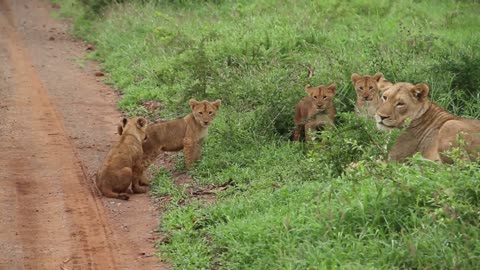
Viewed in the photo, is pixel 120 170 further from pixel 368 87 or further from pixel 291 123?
pixel 368 87

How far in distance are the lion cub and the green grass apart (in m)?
0.26

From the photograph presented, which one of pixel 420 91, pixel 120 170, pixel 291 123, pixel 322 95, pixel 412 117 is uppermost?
pixel 420 91

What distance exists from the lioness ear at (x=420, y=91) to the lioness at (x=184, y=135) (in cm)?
233

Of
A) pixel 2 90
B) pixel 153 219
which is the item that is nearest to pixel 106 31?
pixel 2 90

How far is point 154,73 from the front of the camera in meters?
13.6

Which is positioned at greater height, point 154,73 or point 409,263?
point 409,263

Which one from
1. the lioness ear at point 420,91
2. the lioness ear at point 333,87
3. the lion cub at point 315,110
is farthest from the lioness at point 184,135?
the lioness ear at point 420,91

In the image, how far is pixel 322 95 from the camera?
400 inches

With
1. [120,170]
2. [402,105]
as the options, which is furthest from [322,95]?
[120,170]

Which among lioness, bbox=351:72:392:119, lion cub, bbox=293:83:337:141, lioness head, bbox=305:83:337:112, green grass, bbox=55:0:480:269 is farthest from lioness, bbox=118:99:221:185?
lioness, bbox=351:72:392:119

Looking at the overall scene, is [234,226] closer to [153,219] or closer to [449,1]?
[153,219]

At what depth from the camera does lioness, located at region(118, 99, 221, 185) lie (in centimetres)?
972

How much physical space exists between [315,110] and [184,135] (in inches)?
53.8

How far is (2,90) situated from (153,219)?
6.00 m
